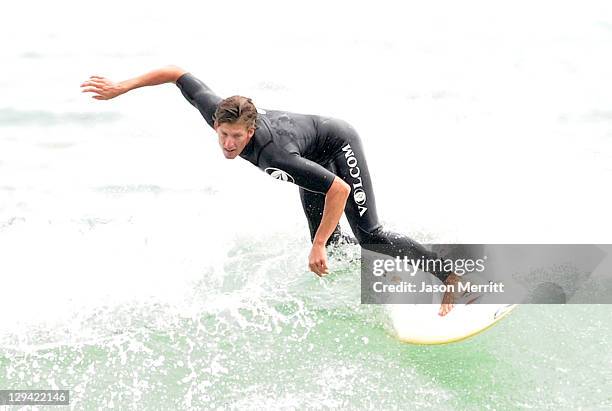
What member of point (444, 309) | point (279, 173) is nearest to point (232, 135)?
point (279, 173)

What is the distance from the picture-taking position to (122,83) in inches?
205

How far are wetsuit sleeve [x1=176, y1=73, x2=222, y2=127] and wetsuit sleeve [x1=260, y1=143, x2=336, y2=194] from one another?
0.45 metres

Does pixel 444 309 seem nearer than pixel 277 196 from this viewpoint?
Yes

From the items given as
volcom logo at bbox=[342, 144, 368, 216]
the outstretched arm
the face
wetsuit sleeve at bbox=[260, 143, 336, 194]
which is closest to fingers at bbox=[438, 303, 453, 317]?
volcom logo at bbox=[342, 144, 368, 216]

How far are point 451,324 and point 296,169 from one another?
1.55 meters

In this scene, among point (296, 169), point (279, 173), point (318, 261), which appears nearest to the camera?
point (318, 261)

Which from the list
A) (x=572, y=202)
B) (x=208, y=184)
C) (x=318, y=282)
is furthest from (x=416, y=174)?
(x=318, y=282)

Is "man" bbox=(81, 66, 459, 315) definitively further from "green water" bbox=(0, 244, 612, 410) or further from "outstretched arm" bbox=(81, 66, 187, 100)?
"green water" bbox=(0, 244, 612, 410)

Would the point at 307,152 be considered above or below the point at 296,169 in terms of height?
below

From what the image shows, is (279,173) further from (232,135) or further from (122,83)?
(122,83)

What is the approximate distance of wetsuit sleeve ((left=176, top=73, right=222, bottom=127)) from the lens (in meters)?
5.19

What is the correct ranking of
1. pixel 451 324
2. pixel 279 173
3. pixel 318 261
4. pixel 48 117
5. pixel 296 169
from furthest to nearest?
pixel 48 117
pixel 451 324
pixel 279 173
pixel 296 169
pixel 318 261

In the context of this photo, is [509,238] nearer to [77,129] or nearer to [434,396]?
[434,396]

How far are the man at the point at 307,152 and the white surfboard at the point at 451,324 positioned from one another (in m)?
0.09
